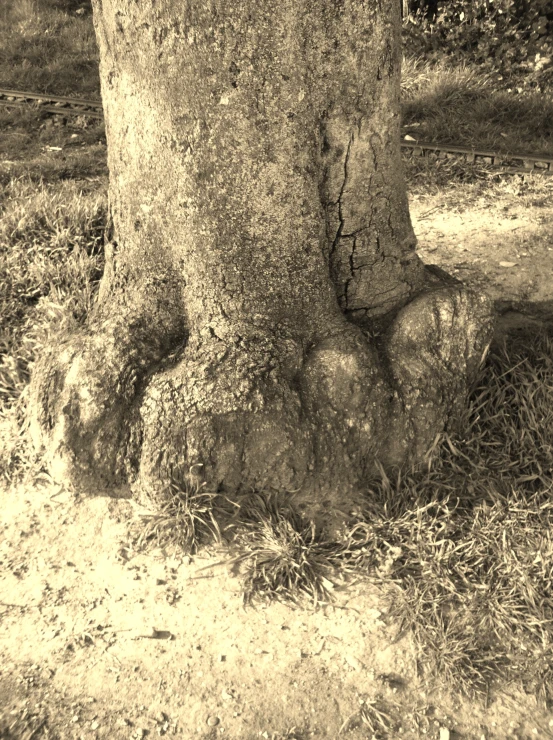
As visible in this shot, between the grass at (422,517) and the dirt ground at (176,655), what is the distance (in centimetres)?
8

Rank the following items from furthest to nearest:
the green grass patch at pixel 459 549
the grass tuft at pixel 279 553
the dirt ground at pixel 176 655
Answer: the grass tuft at pixel 279 553 < the green grass patch at pixel 459 549 < the dirt ground at pixel 176 655

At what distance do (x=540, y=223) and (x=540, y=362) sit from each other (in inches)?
73.3

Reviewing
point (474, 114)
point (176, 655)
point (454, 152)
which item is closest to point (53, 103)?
point (454, 152)

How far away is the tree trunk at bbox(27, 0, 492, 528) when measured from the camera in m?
2.79

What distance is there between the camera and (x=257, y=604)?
117 inches

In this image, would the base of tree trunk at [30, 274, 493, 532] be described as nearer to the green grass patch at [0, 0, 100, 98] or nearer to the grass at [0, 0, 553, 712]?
the grass at [0, 0, 553, 712]

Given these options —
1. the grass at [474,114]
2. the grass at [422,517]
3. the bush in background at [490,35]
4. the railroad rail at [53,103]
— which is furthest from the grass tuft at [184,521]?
the bush in background at [490,35]

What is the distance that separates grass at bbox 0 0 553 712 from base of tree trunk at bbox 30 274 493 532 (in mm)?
143

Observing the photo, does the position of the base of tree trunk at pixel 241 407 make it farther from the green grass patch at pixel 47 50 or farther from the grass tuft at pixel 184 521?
the green grass patch at pixel 47 50

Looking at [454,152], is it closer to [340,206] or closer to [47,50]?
[340,206]

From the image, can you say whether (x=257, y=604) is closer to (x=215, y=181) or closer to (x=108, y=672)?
(x=108, y=672)

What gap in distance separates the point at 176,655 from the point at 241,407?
976 mm

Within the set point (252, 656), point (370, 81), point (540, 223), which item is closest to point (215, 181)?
point (370, 81)

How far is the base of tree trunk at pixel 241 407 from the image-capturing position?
3.01m
